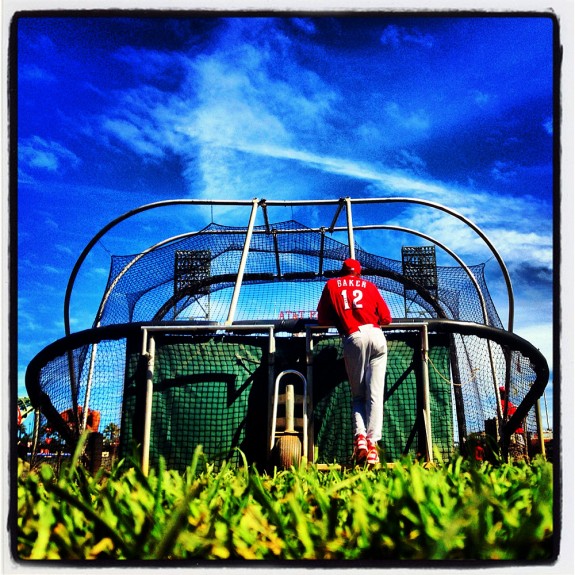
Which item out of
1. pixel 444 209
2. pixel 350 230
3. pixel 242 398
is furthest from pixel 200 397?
pixel 444 209

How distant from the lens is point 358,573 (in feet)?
2.93

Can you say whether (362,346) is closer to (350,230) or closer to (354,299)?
(354,299)

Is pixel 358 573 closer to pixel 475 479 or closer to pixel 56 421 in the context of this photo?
pixel 475 479

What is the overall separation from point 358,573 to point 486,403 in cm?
414

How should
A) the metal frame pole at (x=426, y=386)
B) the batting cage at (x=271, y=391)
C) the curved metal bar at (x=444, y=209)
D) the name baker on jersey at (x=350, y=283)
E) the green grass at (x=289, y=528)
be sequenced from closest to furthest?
1. the green grass at (x=289, y=528)
2. the metal frame pole at (x=426, y=386)
3. the batting cage at (x=271, y=391)
4. the name baker on jersey at (x=350, y=283)
5. the curved metal bar at (x=444, y=209)

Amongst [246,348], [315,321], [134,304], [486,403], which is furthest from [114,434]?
[134,304]

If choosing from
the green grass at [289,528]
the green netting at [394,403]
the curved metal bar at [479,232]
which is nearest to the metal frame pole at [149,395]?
the green netting at [394,403]

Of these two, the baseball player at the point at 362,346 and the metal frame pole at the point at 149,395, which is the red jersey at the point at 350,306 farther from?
the metal frame pole at the point at 149,395

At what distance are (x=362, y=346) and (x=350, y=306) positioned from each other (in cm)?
32

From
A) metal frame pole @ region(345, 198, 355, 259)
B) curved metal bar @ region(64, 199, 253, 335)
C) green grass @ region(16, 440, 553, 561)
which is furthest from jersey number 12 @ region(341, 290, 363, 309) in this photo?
green grass @ region(16, 440, 553, 561)

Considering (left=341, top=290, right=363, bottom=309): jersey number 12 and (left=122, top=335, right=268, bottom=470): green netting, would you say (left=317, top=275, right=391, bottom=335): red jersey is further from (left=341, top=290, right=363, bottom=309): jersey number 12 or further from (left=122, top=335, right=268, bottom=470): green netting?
(left=122, top=335, right=268, bottom=470): green netting

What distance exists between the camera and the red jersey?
3727 mm

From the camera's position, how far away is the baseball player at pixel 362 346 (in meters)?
3.46

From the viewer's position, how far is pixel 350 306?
149 inches
